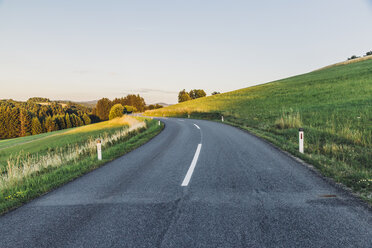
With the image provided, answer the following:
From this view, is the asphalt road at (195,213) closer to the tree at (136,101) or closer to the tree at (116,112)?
the tree at (116,112)

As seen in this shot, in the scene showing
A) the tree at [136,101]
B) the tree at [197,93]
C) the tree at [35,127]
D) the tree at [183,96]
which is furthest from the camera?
the tree at [136,101]

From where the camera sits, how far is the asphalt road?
2.72 metres

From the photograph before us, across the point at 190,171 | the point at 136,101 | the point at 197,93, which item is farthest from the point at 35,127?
the point at 190,171

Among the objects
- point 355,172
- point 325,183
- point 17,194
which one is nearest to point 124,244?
point 17,194

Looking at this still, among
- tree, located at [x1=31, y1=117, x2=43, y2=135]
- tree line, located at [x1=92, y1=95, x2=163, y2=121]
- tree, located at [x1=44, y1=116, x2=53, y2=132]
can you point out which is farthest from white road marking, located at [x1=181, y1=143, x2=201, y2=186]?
tree line, located at [x1=92, y1=95, x2=163, y2=121]

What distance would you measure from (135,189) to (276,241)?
3054 millimetres

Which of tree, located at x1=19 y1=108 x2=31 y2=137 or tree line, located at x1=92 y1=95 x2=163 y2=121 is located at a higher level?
tree line, located at x1=92 y1=95 x2=163 y2=121

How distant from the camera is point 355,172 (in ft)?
16.8

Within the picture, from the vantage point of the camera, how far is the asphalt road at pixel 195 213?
107 inches

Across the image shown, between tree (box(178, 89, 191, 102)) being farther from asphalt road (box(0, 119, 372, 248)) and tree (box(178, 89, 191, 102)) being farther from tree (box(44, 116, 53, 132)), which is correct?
asphalt road (box(0, 119, 372, 248))

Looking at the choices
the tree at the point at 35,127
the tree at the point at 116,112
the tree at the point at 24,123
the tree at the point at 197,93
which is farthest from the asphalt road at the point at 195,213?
the tree at the point at 197,93

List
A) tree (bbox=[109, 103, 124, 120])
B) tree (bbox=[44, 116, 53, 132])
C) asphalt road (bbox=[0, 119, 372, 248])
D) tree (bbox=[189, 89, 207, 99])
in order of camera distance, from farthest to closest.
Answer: tree (bbox=[189, 89, 207, 99]) → tree (bbox=[44, 116, 53, 132]) → tree (bbox=[109, 103, 124, 120]) → asphalt road (bbox=[0, 119, 372, 248])

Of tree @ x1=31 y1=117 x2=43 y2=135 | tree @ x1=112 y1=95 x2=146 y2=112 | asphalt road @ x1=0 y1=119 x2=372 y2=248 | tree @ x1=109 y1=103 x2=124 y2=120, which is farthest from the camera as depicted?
tree @ x1=112 y1=95 x2=146 y2=112

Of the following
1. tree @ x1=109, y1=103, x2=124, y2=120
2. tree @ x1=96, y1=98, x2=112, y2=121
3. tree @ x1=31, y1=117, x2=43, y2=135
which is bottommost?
tree @ x1=31, y1=117, x2=43, y2=135
